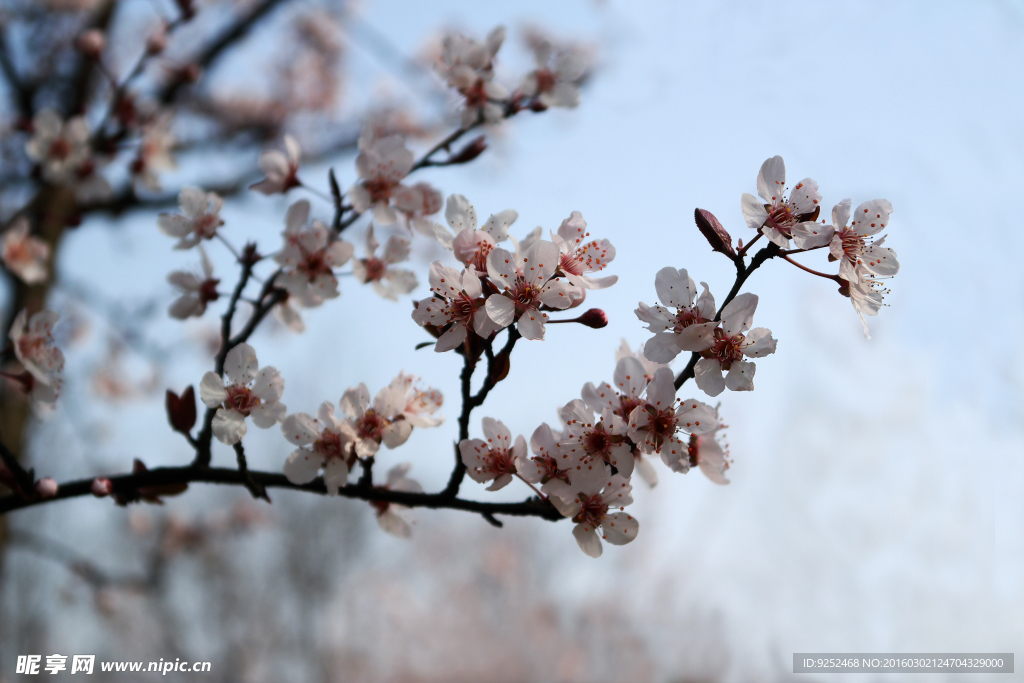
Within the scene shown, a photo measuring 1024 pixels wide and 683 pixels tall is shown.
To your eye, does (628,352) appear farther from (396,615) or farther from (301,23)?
(396,615)

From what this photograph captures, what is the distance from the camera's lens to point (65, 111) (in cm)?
352

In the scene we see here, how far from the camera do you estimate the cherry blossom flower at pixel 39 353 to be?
1219mm

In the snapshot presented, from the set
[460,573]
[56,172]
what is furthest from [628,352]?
[460,573]

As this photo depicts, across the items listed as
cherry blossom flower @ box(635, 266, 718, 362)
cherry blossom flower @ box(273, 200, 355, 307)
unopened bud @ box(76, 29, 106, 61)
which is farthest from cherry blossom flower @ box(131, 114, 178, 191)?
cherry blossom flower @ box(635, 266, 718, 362)

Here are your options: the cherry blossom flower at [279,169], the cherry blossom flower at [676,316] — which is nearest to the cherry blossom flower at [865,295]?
the cherry blossom flower at [676,316]

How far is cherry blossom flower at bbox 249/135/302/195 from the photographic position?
4.45 ft

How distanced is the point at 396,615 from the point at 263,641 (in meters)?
2.26

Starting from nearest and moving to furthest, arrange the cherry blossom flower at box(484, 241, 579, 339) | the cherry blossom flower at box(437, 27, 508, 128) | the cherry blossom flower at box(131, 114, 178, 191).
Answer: the cherry blossom flower at box(484, 241, 579, 339) → the cherry blossom flower at box(437, 27, 508, 128) → the cherry blossom flower at box(131, 114, 178, 191)

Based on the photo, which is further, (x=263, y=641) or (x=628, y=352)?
(x=263, y=641)

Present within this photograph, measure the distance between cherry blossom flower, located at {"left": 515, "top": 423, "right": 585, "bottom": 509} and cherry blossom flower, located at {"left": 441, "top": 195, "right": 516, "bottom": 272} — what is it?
249 mm

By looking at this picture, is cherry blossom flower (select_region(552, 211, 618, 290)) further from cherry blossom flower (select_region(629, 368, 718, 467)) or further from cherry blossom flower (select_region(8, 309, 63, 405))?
cherry blossom flower (select_region(8, 309, 63, 405))

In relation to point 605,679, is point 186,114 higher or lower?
higher

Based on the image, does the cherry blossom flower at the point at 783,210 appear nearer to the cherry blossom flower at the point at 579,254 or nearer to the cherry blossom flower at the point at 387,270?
the cherry blossom flower at the point at 579,254

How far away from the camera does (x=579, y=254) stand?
94cm
